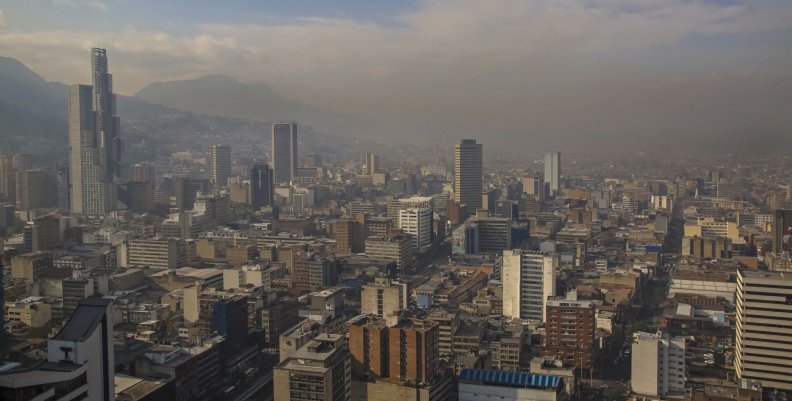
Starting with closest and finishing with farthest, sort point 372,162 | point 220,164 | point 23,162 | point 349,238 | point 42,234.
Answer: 1. point 42,234
2. point 349,238
3. point 23,162
4. point 220,164
5. point 372,162

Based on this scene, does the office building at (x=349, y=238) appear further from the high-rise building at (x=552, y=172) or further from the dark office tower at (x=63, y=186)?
the high-rise building at (x=552, y=172)

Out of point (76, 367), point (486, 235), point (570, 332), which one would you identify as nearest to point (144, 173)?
point (486, 235)

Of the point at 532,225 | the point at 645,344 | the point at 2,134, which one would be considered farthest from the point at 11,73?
the point at 645,344

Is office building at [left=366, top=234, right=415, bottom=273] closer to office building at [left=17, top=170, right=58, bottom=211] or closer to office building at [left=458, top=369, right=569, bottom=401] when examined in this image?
office building at [left=458, top=369, right=569, bottom=401]

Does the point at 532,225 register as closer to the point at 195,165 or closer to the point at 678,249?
the point at 678,249

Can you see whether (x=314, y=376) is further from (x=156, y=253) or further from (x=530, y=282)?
(x=156, y=253)

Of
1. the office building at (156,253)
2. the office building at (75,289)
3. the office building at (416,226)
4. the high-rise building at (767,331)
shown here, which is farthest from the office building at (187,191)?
the high-rise building at (767,331)

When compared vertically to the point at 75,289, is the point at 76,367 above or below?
above
